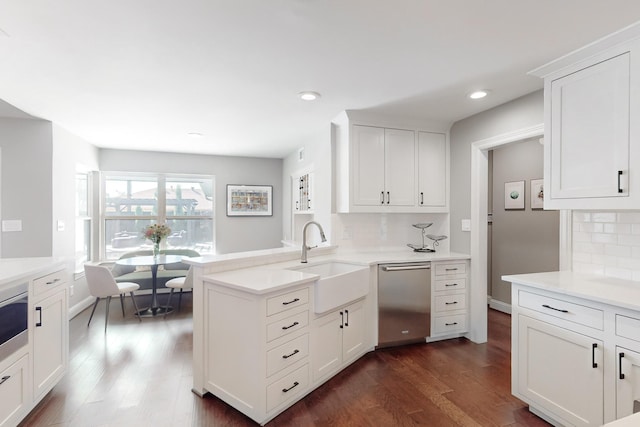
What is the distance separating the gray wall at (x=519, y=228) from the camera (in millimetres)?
3859

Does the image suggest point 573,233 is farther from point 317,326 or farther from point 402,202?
point 317,326

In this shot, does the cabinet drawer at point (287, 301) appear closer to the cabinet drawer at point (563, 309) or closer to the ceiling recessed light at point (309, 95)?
the cabinet drawer at point (563, 309)

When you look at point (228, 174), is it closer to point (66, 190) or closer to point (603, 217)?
point (66, 190)

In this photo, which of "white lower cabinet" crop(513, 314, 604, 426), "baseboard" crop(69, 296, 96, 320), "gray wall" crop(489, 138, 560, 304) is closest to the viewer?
"white lower cabinet" crop(513, 314, 604, 426)

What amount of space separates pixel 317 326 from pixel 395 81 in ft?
6.44

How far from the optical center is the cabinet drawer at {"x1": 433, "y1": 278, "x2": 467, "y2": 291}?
3307 mm

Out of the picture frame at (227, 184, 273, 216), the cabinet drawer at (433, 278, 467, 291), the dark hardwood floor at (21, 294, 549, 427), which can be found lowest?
the dark hardwood floor at (21, 294, 549, 427)

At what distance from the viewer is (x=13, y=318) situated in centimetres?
187

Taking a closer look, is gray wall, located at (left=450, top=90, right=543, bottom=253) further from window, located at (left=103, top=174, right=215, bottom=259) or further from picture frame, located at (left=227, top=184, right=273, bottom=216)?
window, located at (left=103, top=174, right=215, bottom=259)

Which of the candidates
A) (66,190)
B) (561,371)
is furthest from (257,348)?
(66,190)

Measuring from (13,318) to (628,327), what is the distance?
3284mm

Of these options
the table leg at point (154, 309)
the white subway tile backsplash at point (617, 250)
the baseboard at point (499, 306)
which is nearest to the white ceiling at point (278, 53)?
the white subway tile backsplash at point (617, 250)

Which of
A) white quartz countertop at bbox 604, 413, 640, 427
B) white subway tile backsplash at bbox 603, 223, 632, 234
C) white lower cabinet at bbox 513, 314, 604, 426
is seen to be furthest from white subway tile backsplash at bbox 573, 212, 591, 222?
white quartz countertop at bbox 604, 413, 640, 427

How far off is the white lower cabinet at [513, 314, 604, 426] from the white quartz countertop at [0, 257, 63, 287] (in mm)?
3103
